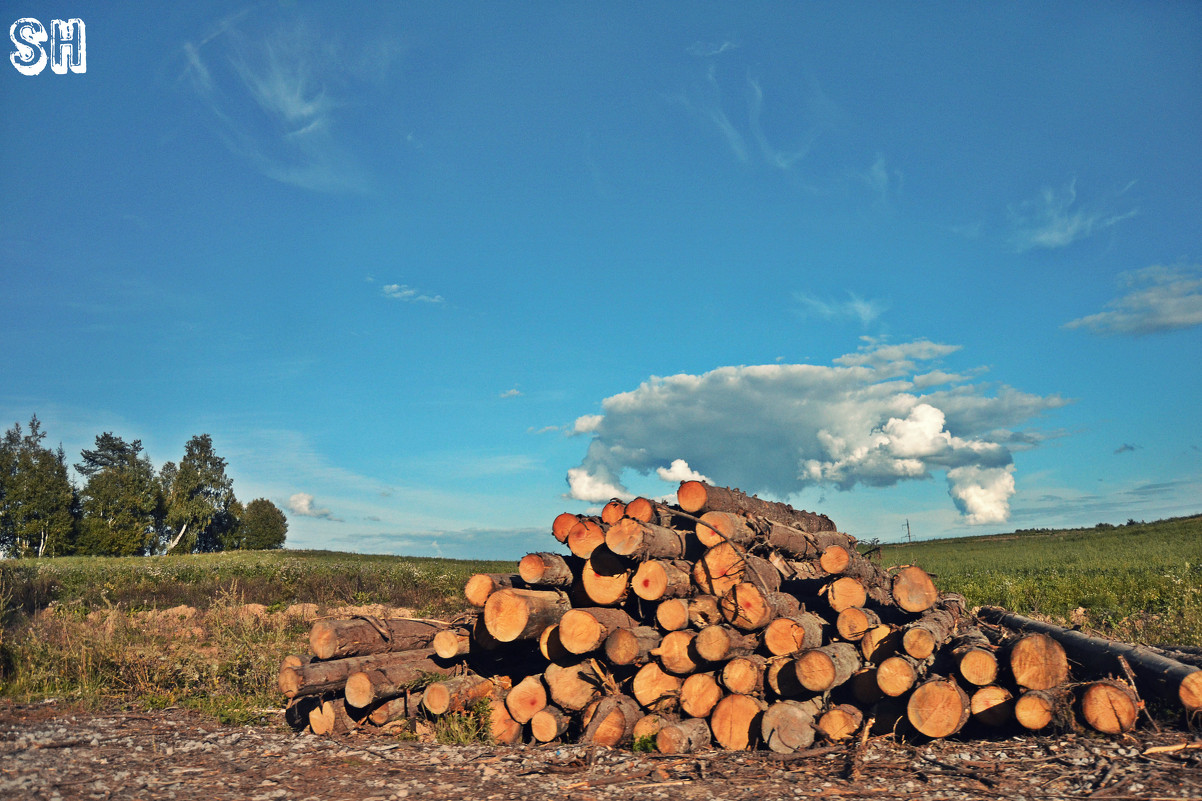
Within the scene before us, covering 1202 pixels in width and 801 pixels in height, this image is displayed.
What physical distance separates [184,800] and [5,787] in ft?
4.85

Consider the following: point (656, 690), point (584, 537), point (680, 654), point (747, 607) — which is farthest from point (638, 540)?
point (656, 690)

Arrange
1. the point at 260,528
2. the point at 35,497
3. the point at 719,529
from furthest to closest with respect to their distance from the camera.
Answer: the point at 260,528 < the point at 35,497 < the point at 719,529

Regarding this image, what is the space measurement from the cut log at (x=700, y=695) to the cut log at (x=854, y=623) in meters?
1.70

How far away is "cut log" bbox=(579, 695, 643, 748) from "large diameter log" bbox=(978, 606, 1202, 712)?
4.63 meters

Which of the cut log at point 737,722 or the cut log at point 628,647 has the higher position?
the cut log at point 628,647

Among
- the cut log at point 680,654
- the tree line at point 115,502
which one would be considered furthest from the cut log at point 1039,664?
the tree line at point 115,502

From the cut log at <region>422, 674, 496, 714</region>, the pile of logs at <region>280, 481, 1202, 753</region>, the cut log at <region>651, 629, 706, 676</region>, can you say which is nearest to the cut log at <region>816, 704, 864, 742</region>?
the pile of logs at <region>280, 481, 1202, 753</region>

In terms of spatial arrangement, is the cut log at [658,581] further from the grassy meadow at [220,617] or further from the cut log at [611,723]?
the grassy meadow at [220,617]

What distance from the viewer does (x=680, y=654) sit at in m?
6.92

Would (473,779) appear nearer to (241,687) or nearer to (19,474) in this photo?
(241,687)

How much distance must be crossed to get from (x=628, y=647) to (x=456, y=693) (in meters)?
2.06

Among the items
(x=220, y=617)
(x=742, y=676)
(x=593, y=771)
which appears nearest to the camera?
(x=593, y=771)

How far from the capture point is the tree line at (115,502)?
5419 cm

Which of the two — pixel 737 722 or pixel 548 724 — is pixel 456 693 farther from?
pixel 737 722
